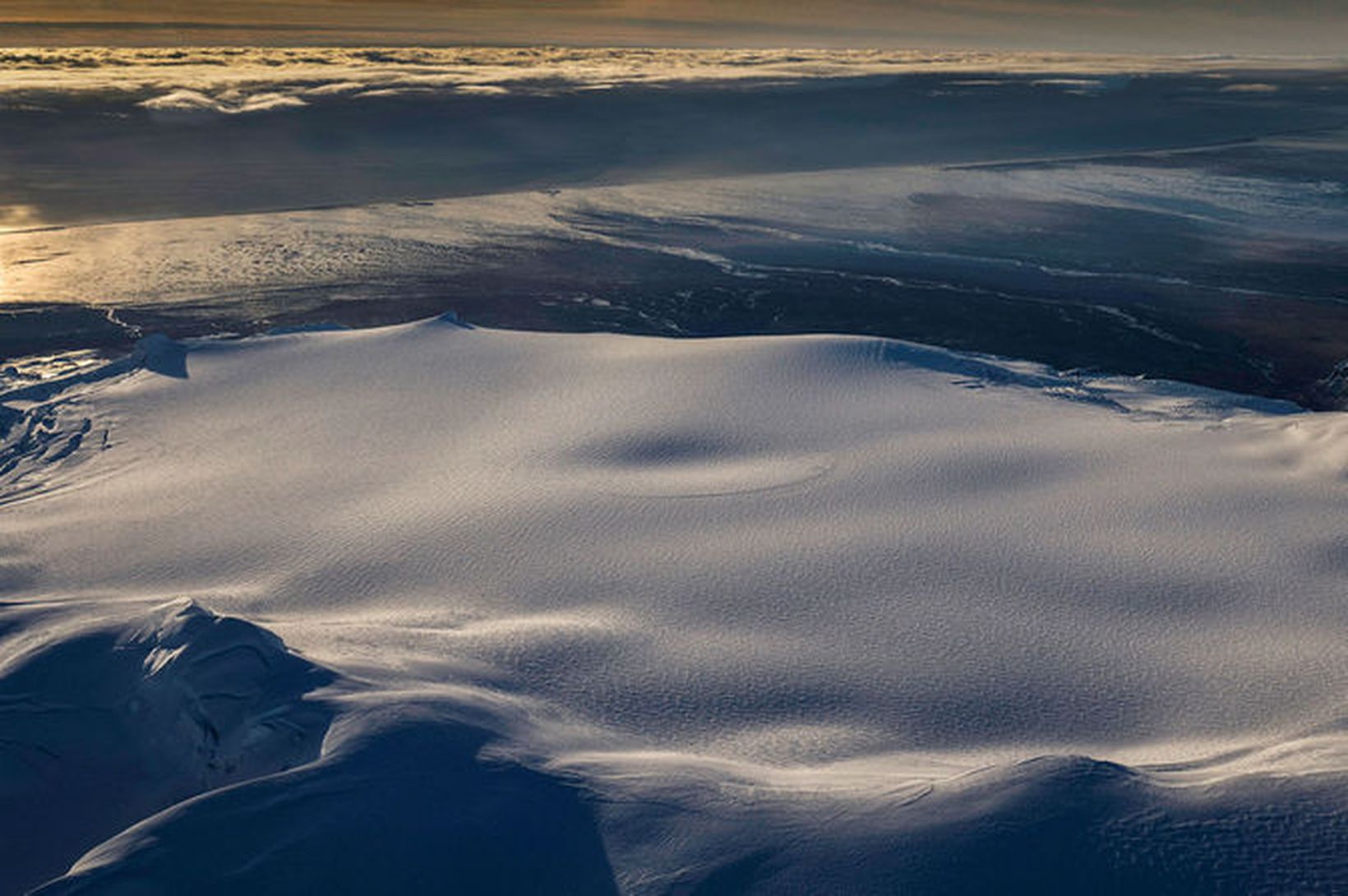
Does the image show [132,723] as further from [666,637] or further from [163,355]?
[163,355]

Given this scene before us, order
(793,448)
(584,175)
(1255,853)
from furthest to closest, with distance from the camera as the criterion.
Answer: (584,175) < (793,448) < (1255,853)

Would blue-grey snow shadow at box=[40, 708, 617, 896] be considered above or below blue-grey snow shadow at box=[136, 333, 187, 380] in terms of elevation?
below

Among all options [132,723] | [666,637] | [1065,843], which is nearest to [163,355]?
[132,723]

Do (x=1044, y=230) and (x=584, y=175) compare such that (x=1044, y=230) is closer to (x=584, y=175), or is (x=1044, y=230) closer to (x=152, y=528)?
(x=584, y=175)

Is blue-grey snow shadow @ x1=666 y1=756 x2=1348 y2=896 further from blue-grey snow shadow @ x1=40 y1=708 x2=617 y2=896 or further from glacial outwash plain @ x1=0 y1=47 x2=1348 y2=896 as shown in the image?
blue-grey snow shadow @ x1=40 y1=708 x2=617 y2=896

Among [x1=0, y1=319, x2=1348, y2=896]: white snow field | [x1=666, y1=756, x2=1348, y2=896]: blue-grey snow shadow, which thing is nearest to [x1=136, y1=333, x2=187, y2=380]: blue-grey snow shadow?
[x1=0, y1=319, x2=1348, y2=896]: white snow field

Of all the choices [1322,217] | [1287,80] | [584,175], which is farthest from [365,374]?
[1287,80]

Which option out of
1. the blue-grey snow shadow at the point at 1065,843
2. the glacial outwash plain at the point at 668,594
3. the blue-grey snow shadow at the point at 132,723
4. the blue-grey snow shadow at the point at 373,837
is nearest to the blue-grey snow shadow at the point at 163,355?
the glacial outwash plain at the point at 668,594
